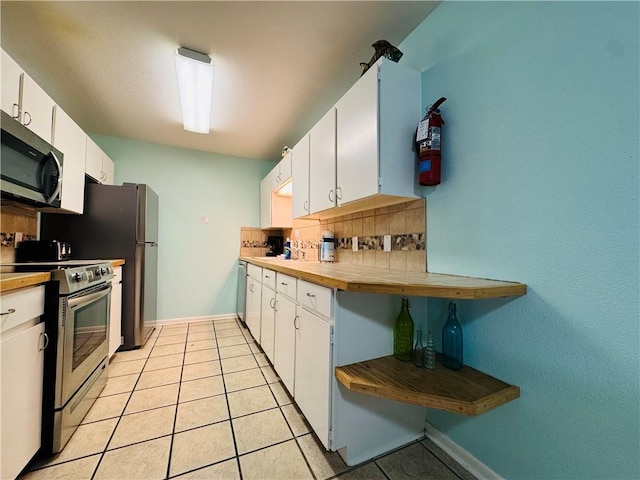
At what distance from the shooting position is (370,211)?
74.4 inches

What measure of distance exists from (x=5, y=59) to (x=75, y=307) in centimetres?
145

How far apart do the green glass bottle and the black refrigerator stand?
2455 millimetres

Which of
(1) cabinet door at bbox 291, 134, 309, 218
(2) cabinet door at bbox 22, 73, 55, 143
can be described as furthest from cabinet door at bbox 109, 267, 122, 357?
(1) cabinet door at bbox 291, 134, 309, 218

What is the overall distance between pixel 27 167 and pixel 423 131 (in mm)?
2278

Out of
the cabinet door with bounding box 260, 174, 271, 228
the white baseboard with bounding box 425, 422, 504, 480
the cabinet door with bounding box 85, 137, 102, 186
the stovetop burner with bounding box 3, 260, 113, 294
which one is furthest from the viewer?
the cabinet door with bounding box 260, 174, 271, 228

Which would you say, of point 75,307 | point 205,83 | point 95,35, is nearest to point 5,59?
point 95,35

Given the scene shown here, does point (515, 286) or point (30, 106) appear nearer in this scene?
point (515, 286)

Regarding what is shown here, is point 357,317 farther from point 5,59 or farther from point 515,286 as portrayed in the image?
point 5,59

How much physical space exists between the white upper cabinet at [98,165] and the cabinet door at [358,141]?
94.5 inches

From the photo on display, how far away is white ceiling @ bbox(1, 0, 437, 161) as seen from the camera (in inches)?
56.7

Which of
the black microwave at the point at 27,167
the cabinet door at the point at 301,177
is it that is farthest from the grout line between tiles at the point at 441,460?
the black microwave at the point at 27,167

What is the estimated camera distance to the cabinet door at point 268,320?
1.98 m

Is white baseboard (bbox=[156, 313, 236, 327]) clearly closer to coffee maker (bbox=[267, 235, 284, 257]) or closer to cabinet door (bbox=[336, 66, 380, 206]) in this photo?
coffee maker (bbox=[267, 235, 284, 257])

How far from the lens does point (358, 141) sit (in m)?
1.51
